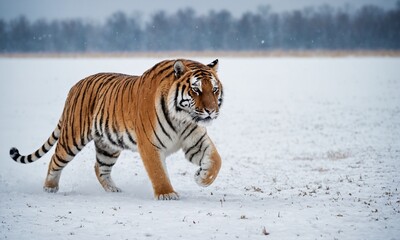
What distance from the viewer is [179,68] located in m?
6.15

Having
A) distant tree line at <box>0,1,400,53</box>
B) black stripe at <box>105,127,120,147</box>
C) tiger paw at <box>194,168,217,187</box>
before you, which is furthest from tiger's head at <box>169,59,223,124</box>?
distant tree line at <box>0,1,400,53</box>

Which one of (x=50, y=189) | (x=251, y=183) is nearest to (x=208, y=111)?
(x=251, y=183)

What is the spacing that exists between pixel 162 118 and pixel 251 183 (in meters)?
2.37

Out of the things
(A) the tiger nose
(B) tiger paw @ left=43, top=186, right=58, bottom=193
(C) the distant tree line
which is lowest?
(B) tiger paw @ left=43, top=186, right=58, bottom=193

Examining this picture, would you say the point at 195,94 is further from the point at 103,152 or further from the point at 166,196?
the point at 103,152

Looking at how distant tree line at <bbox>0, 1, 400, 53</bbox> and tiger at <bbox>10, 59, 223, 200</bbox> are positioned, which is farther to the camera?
distant tree line at <bbox>0, 1, 400, 53</bbox>

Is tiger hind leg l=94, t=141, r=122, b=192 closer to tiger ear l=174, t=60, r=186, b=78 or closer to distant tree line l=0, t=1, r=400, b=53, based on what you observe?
tiger ear l=174, t=60, r=186, b=78

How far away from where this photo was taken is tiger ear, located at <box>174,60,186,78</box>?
6.12 m

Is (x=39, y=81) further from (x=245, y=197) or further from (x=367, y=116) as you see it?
(x=245, y=197)

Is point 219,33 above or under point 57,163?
above

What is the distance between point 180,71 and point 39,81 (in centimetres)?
2484

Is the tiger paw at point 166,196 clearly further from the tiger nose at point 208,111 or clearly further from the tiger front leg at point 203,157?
the tiger nose at point 208,111

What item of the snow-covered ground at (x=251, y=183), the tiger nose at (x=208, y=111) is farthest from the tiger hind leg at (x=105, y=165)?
the tiger nose at (x=208, y=111)

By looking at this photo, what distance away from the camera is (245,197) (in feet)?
22.4
